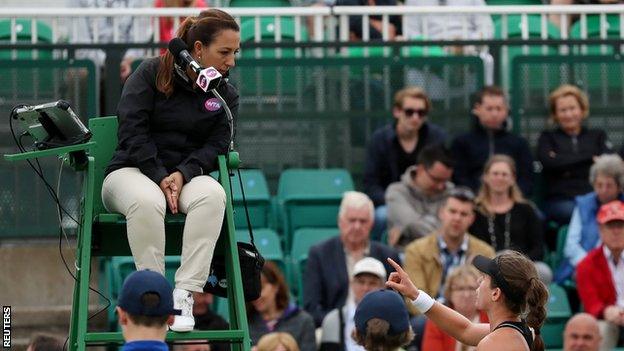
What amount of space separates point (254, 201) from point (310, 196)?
432 mm

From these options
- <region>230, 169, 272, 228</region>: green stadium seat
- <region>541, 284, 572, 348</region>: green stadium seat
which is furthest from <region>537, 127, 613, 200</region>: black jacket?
<region>230, 169, 272, 228</region>: green stadium seat

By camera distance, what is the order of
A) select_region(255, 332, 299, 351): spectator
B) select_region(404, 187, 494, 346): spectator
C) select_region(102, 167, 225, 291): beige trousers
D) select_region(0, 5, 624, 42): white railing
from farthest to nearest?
select_region(0, 5, 624, 42): white railing < select_region(404, 187, 494, 346): spectator < select_region(255, 332, 299, 351): spectator < select_region(102, 167, 225, 291): beige trousers

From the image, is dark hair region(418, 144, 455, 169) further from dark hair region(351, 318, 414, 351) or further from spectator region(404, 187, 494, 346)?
dark hair region(351, 318, 414, 351)

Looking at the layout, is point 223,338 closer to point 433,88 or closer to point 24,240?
point 24,240

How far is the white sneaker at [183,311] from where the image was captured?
300 inches

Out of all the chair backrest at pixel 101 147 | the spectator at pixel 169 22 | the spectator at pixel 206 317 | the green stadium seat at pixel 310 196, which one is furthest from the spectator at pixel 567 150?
the chair backrest at pixel 101 147

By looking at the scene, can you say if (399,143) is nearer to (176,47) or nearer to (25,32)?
(25,32)

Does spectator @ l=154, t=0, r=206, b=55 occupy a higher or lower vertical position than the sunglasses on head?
higher

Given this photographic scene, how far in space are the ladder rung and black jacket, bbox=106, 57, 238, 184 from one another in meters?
0.78

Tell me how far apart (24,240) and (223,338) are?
18.2 ft

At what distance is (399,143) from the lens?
43.5 ft

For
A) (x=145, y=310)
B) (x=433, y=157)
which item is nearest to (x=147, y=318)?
(x=145, y=310)

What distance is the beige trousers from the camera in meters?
7.73

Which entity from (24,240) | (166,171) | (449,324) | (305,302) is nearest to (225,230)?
(166,171)
